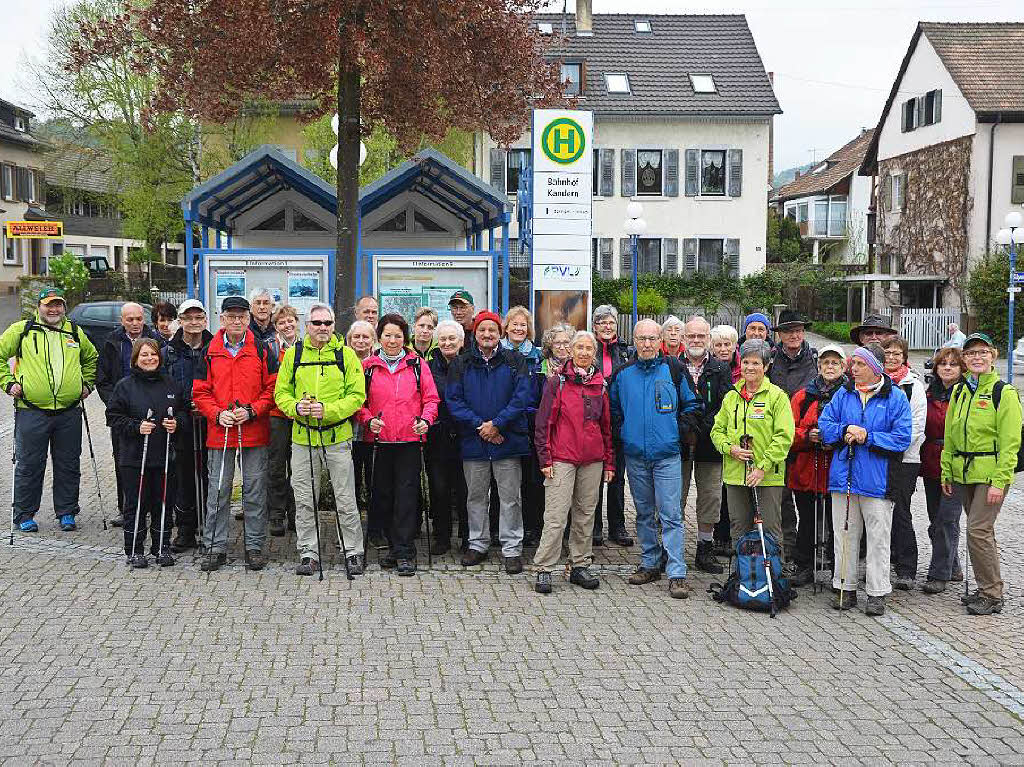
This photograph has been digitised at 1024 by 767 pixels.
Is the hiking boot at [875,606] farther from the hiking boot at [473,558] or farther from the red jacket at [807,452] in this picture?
the hiking boot at [473,558]

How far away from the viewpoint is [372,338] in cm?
833

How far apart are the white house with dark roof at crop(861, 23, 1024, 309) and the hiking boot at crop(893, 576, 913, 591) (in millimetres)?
31223

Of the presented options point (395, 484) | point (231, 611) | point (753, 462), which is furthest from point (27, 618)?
point (753, 462)

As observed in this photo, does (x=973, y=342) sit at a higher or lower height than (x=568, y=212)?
lower

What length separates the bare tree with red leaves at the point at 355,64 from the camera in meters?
9.12

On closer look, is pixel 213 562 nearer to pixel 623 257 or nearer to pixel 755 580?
pixel 755 580

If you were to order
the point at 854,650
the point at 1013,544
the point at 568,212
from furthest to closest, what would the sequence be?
the point at 568,212 → the point at 1013,544 → the point at 854,650

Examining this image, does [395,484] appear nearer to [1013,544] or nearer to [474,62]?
[474,62]

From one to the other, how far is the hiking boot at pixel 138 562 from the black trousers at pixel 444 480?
7.24 feet

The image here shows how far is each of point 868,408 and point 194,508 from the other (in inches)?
205

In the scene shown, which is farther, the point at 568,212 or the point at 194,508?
the point at 568,212

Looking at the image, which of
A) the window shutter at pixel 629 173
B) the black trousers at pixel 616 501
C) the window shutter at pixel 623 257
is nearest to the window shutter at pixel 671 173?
the window shutter at pixel 629 173

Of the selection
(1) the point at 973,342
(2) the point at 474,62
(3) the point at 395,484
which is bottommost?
(3) the point at 395,484

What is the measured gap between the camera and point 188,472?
341 inches
